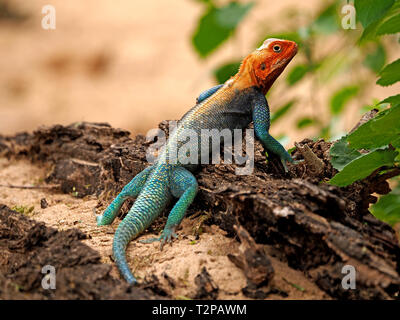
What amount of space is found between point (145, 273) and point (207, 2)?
2.77m

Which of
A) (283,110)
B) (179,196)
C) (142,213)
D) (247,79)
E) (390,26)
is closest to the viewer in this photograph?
(390,26)

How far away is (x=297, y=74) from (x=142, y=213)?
241 cm

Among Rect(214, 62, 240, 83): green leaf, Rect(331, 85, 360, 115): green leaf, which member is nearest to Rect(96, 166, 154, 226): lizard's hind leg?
Rect(214, 62, 240, 83): green leaf

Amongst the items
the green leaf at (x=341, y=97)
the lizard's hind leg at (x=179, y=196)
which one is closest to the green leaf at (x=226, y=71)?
the lizard's hind leg at (x=179, y=196)

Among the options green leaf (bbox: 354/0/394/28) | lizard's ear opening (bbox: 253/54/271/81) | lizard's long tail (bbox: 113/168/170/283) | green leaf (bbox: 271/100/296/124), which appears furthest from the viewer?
green leaf (bbox: 271/100/296/124)

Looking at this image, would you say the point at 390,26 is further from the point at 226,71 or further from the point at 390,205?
the point at 226,71

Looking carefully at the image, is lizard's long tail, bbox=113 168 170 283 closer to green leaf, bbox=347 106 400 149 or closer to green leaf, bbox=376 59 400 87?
green leaf, bbox=347 106 400 149

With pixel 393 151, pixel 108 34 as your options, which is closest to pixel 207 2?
pixel 393 151

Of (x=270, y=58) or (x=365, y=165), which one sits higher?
(x=270, y=58)

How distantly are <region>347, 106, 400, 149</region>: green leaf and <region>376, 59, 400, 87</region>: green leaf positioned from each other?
0.55 ft

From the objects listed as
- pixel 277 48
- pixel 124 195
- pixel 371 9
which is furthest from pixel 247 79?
pixel 371 9

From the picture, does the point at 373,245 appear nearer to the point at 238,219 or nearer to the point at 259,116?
the point at 238,219

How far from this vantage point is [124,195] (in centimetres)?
360

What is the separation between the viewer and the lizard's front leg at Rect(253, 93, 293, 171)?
3559mm
